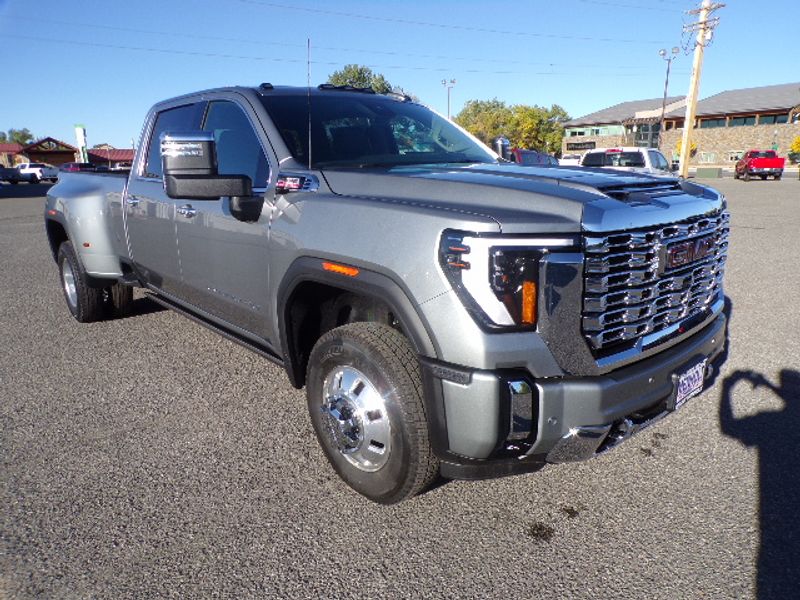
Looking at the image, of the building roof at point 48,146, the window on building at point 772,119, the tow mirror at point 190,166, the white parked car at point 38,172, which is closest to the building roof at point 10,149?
the building roof at point 48,146

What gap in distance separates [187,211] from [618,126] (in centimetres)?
8520

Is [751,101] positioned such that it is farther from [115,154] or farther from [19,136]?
[19,136]

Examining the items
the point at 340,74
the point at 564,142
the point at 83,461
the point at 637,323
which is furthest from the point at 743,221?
the point at 564,142

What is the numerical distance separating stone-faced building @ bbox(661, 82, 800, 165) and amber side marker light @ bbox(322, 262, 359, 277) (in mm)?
72603

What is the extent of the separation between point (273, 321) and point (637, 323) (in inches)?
69.9

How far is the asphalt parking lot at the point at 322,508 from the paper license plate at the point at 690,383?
512 millimetres

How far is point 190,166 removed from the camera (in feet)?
8.64

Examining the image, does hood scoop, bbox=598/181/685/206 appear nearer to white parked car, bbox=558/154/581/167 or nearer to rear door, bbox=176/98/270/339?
white parked car, bbox=558/154/581/167

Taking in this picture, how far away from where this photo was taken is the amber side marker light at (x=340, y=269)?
2426 millimetres

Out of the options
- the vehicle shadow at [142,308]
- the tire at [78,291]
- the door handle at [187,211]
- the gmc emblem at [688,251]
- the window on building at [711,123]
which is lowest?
the vehicle shadow at [142,308]

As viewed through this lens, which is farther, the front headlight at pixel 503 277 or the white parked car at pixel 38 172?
the white parked car at pixel 38 172

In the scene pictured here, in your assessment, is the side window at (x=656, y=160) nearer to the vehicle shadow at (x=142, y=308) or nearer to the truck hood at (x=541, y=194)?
the vehicle shadow at (x=142, y=308)

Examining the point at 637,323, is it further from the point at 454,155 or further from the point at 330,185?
the point at 454,155

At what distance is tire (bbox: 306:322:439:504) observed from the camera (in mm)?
2314
